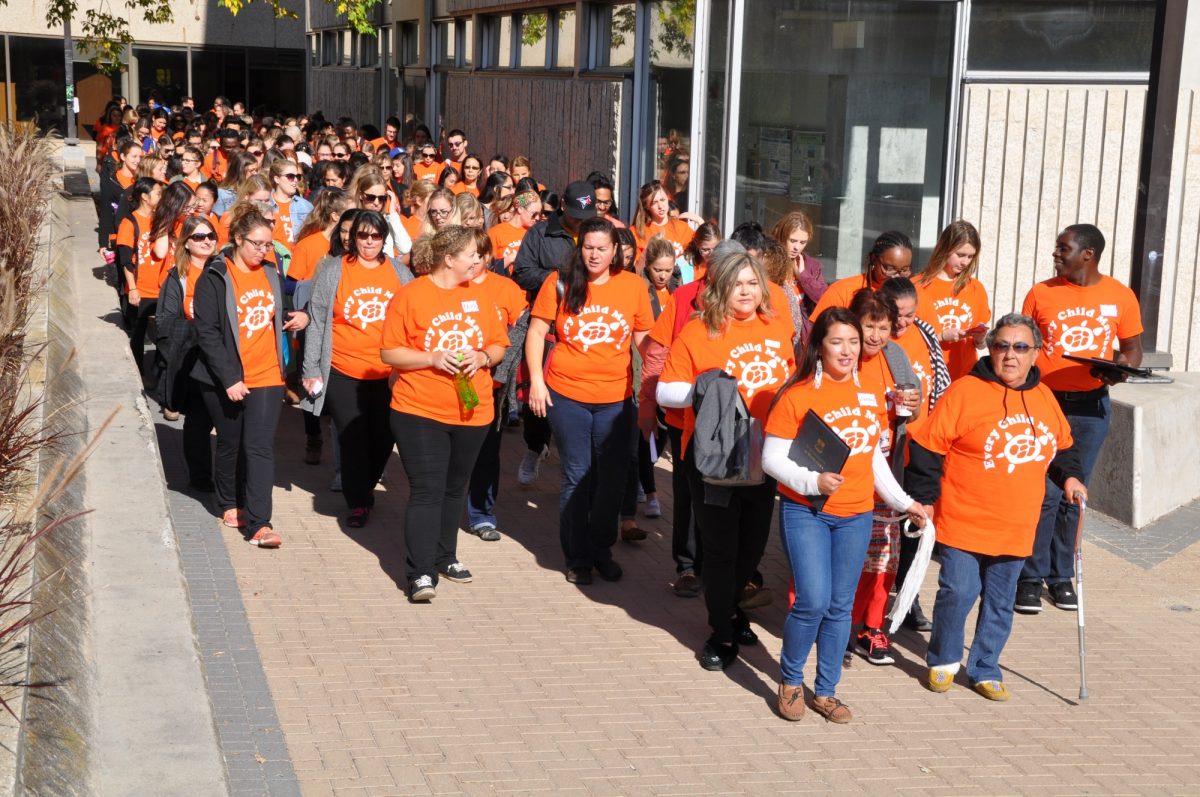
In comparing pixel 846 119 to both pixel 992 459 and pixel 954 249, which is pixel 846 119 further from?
pixel 992 459

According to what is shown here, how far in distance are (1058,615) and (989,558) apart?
1603 millimetres

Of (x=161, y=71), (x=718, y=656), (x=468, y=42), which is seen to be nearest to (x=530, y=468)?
(x=718, y=656)

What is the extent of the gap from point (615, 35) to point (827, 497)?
36.0ft

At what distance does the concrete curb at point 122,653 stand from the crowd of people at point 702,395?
3.37ft

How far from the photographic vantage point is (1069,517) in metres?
8.07

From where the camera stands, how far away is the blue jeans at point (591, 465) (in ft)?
25.0

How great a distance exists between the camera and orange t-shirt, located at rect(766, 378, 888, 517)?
5.88m

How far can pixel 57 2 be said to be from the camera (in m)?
22.4

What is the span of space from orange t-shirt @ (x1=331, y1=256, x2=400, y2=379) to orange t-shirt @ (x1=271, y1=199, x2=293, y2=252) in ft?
11.8

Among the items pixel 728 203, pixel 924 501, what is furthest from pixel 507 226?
pixel 924 501

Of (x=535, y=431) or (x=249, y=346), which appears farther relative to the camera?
(x=535, y=431)

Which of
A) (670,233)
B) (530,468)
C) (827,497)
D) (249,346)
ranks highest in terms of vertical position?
(670,233)

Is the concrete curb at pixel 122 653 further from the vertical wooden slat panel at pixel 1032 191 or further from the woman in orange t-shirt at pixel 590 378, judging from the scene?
the vertical wooden slat panel at pixel 1032 191

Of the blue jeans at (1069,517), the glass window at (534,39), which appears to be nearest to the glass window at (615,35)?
the glass window at (534,39)
